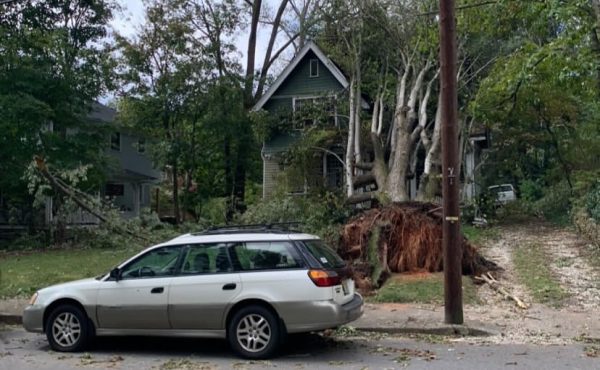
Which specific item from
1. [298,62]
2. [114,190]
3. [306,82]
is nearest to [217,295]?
[306,82]

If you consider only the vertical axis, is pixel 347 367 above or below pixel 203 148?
below

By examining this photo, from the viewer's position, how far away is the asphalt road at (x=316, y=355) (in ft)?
25.7

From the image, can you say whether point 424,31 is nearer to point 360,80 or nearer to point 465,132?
point 360,80

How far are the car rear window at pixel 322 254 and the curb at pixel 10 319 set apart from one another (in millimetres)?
5945

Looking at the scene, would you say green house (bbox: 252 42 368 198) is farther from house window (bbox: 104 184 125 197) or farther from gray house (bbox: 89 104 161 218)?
house window (bbox: 104 184 125 197)

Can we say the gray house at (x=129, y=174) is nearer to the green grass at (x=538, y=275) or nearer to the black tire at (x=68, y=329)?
the green grass at (x=538, y=275)

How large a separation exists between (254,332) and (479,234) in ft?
49.6

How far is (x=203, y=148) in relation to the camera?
32906mm

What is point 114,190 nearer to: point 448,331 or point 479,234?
point 479,234

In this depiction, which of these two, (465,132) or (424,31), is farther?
(465,132)

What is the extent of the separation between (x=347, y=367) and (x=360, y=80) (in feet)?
55.0

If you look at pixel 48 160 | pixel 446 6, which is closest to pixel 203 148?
pixel 48 160

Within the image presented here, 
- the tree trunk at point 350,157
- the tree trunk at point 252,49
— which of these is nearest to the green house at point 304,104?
A: the tree trunk at point 350,157

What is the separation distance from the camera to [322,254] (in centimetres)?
845
